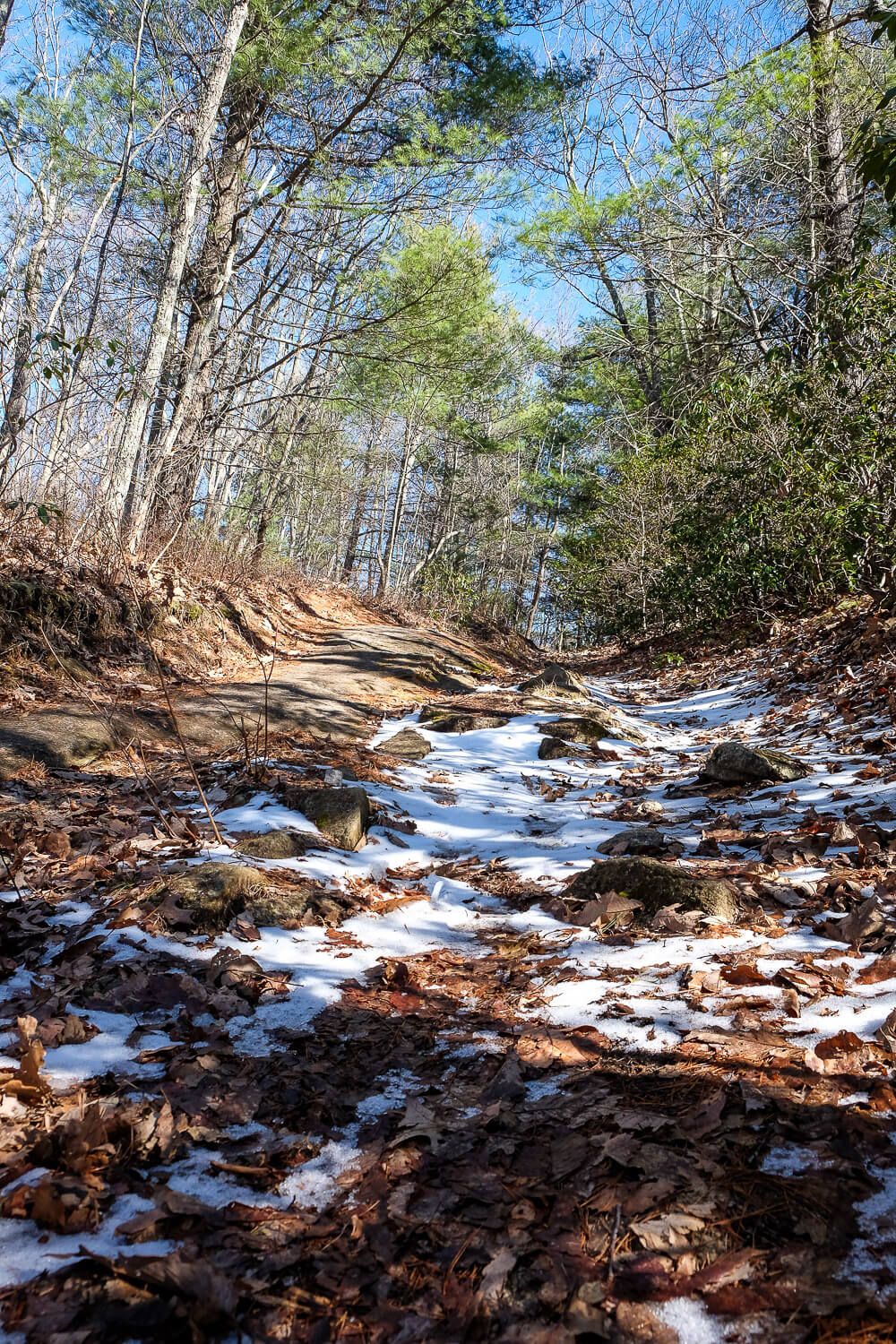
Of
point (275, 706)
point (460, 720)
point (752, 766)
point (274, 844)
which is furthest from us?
point (460, 720)

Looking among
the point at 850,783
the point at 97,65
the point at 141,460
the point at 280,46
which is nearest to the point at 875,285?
the point at 850,783

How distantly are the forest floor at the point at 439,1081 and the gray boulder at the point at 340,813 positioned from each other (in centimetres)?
7

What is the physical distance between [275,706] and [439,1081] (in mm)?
4755

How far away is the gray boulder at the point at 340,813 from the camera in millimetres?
3770

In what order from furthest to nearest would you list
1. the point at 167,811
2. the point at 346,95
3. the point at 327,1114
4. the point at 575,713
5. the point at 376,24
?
the point at 346,95, the point at 376,24, the point at 575,713, the point at 167,811, the point at 327,1114

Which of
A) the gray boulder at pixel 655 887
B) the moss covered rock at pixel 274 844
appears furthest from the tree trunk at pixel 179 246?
the gray boulder at pixel 655 887

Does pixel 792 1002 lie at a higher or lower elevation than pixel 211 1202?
higher

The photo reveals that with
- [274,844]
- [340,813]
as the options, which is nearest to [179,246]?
[340,813]

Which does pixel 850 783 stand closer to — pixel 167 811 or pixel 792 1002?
pixel 792 1002

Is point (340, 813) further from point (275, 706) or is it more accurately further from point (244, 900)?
point (275, 706)

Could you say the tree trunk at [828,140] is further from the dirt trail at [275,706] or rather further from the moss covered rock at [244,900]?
the moss covered rock at [244,900]

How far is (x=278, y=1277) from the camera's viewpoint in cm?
127

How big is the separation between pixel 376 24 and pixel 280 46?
1108 mm

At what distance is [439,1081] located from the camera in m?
1.92
